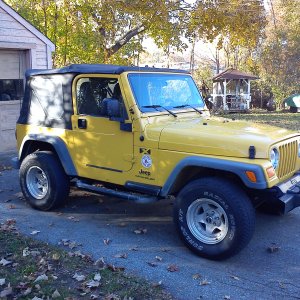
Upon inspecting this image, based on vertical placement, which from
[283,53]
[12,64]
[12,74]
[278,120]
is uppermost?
[283,53]

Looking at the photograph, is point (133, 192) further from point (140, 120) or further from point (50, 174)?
point (50, 174)

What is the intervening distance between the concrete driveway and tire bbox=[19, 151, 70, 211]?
7.2 inches

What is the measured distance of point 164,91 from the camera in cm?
544

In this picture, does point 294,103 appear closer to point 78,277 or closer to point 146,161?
point 146,161

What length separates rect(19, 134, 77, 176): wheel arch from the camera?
5.66m

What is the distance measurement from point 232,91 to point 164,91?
22130mm

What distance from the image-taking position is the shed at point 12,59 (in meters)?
9.89

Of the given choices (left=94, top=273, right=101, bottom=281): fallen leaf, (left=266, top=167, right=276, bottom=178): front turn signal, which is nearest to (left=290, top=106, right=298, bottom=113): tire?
(left=266, top=167, right=276, bottom=178): front turn signal

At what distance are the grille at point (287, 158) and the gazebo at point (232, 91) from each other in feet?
67.8

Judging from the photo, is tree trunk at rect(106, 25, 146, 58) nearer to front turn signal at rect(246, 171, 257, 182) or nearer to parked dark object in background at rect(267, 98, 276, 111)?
parked dark object in background at rect(267, 98, 276, 111)

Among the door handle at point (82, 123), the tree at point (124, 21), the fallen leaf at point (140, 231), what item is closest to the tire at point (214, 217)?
the fallen leaf at point (140, 231)

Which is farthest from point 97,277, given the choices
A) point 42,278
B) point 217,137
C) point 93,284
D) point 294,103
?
point 294,103

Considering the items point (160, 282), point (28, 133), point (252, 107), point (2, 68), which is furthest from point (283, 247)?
point (252, 107)

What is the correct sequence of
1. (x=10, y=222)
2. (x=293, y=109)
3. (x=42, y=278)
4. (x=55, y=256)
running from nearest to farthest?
(x=42, y=278)
(x=55, y=256)
(x=10, y=222)
(x=293, y=109)
